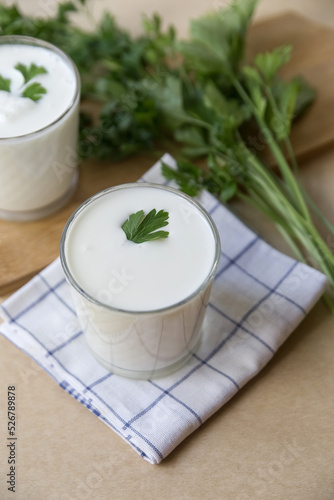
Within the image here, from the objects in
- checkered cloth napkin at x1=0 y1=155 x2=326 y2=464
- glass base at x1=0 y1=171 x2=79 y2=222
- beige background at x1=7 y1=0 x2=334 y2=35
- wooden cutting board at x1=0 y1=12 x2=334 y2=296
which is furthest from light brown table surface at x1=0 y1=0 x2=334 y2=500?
beige background at x1=7 y1=0 x2=334 y2=35

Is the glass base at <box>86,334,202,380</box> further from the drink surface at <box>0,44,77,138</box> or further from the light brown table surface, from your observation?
the drink surface at <box>0,44,77,138</box>

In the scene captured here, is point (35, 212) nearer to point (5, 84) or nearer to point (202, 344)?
point (5, 84)

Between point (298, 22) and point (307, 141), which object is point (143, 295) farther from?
point (298, 22)

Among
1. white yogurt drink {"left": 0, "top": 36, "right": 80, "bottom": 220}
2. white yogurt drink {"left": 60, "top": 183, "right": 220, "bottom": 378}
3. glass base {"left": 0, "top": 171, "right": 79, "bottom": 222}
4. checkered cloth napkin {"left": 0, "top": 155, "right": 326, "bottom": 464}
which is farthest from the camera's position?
glass base {"left": 0, "top": 171, "right": 79, "bottom": 222}

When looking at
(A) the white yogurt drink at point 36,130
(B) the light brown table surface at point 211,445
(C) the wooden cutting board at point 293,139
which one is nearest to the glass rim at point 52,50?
(A) the white yogurt drink at point 36,130

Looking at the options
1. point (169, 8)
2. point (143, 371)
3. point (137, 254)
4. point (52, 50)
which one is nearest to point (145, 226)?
point (137, 254)

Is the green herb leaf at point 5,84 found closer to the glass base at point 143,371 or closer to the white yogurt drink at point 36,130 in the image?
the white yogurt drink at point 36,130
